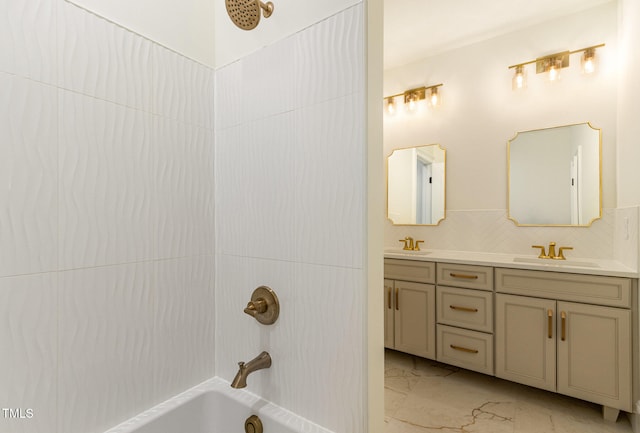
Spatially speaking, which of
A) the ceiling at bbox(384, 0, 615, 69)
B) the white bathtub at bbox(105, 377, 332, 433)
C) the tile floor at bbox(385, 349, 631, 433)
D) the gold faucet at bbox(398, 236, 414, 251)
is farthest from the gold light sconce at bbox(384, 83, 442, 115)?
the white bathtub at bbox(105, 377, 332, 433)

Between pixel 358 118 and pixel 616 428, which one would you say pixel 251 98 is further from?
pixel 616 428

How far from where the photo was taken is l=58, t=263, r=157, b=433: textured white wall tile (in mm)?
922

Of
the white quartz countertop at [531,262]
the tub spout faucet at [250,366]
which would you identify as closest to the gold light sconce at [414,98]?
the white quartz countertop at [531,262]

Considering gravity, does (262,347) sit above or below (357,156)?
below

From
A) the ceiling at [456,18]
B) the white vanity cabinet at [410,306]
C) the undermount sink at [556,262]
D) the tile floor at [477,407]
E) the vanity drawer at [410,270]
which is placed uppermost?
the ceiling at [456,18]

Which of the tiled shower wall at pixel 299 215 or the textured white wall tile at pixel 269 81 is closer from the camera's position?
the tiled shower wall at pixel 299 215

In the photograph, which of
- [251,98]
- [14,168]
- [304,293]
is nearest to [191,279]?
[304,293]

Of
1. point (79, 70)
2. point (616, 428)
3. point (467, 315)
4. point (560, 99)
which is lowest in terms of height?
point (616, 428)

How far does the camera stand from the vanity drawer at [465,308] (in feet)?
7.32

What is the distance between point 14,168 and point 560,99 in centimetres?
325

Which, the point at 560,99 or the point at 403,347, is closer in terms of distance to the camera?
the point at 560,99

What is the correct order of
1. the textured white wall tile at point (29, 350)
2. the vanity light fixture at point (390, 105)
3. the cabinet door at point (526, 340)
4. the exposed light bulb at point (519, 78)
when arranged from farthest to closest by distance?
the vanity light fixture at point (390, 105) → the exposed light bulb at point (519, 78) → the cabinet door at point (526, 340) → the textured white wall tile at point (29, 350)

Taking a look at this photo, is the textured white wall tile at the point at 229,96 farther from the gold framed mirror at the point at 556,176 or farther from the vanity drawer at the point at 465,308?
the gold framed mirror at the point at 556,176

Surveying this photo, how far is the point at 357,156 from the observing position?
0.95 m
